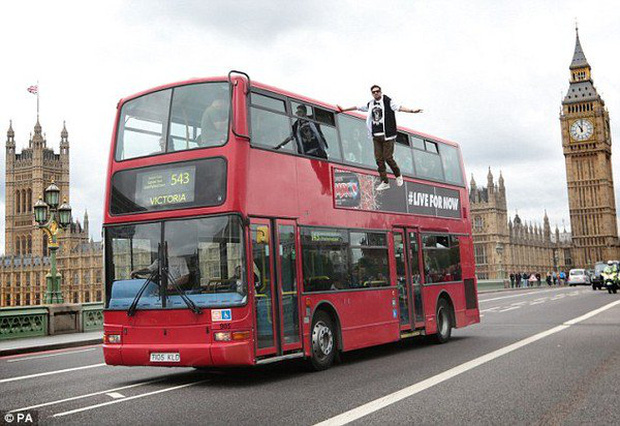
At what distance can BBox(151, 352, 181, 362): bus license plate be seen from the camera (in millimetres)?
9195

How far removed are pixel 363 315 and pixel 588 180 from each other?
122819mm

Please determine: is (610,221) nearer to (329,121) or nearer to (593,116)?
(593,116)

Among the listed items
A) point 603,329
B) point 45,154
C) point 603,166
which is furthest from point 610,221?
point 603,329

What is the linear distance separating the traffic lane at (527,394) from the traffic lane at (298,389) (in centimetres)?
60

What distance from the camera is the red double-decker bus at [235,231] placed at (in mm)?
9188

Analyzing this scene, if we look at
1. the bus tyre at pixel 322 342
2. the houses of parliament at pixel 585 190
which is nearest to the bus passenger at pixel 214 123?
the bus tyre at pixel 322 342

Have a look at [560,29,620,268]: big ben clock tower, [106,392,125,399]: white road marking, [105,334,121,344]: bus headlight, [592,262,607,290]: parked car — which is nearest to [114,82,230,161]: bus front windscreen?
[105,334,121,344]: bus headlight

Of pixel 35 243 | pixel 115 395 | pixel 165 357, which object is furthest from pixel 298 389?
pixel 35 243

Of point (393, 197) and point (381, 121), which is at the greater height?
point (381, 121)

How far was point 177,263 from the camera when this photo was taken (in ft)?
30.7

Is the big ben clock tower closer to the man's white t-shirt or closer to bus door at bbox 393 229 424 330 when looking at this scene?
bus door at bbox 393 229 424 330

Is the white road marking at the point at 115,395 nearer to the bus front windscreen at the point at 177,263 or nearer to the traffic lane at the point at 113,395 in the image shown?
the traffic lane at the point at 113,395

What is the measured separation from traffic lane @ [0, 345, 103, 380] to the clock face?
395 feet

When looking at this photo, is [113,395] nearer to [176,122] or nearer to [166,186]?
[166,186]
